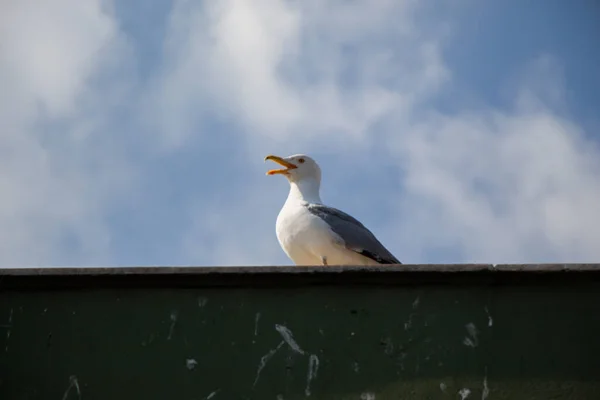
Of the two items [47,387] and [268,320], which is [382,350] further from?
[47,387]

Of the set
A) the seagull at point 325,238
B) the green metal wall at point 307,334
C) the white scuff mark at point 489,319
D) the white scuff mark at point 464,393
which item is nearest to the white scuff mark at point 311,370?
the green metal wall at point 307,334

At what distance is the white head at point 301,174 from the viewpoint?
11.4m

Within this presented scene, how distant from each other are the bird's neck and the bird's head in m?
0.05

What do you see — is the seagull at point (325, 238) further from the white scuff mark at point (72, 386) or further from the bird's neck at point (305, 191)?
the white scuff mark at point (72, 386)

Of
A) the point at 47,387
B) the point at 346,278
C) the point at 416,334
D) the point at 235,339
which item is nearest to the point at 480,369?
the point at 416,334

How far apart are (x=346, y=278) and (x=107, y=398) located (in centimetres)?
152

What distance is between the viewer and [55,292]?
7.46m

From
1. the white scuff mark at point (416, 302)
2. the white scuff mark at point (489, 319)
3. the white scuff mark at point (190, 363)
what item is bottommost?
the white scuff mark at point (190, 363)

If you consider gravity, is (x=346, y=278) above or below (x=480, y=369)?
above

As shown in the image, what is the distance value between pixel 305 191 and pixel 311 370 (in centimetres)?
447

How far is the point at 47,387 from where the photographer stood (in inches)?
283

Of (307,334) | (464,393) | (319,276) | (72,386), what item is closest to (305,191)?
(319,276)

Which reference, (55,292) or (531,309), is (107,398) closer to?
(55,292)

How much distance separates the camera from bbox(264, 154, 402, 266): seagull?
10531 mm
